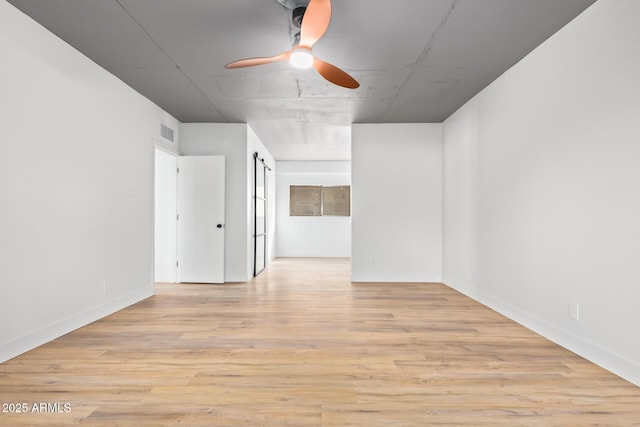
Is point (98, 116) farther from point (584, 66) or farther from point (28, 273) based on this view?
point (584, 66)

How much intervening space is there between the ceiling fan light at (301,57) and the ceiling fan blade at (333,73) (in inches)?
3.2

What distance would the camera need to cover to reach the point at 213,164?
18.8ft

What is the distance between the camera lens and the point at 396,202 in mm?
5918

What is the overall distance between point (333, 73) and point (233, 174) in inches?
129

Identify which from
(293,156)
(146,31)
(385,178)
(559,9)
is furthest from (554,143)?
(293,156)

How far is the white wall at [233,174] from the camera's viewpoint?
19.0 ft

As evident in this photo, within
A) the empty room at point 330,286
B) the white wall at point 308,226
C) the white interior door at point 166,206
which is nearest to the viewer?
the empty room at point 330,286

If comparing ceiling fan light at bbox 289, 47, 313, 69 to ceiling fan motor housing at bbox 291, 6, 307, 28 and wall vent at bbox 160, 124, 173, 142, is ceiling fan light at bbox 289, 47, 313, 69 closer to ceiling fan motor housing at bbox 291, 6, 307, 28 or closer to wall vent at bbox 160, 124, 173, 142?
ceiling fan motor housing at bbox 291, 6, 307, 28

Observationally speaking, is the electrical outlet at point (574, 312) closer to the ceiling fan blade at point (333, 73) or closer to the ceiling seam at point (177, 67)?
the ceiling fan blade at point (333, 73)

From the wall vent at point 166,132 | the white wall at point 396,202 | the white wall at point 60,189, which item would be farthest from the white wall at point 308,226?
the white wall at point 60,189

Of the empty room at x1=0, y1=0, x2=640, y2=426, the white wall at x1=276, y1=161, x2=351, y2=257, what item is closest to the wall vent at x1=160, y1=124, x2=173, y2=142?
the empty room at x1=0, y1=0, x2=640, y2=426

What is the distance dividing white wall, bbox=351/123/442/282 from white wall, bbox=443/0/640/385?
149 centimetres

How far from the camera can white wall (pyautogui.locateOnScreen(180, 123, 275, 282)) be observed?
580 centimetres

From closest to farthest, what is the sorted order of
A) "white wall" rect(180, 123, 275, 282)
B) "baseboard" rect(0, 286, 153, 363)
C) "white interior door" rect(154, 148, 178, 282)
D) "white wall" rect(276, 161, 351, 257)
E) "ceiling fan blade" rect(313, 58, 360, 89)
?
1. "baseboard" rect(0, 286, 153, 363)
2. "ceiling fan blade" rect(313, 58, 360, 89)
3. "white interior door" rect(154, 148, 178, 282)
4. "white wall" rect(180, 123, 275, 282)
5. "white wall" rect(276, 161, 351, 257)
